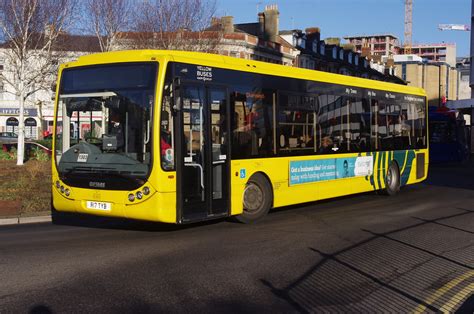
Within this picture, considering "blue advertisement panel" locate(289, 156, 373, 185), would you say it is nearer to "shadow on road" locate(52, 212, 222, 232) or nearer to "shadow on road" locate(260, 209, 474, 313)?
"shadow on road" locate(52, 212, 222, 232)

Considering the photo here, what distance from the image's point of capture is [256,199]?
10.5 m

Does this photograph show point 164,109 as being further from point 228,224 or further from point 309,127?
point 309,127

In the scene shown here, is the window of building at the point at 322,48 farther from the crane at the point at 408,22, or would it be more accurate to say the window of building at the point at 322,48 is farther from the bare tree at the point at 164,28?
the crane at the point at 408,22

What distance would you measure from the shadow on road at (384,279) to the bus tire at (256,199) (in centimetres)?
239

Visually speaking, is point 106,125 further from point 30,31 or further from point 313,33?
point 313,33

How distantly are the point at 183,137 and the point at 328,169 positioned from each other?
4721 mm

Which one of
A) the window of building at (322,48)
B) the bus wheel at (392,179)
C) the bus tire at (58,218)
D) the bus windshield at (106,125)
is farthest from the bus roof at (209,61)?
the window of building at (322,48)

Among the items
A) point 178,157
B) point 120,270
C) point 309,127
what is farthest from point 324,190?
point 120,270

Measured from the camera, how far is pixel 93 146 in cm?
894

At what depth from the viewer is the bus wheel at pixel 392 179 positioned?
15.4 meters

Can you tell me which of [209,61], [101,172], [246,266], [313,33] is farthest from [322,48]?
[246,266]

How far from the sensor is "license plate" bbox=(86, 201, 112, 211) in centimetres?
870

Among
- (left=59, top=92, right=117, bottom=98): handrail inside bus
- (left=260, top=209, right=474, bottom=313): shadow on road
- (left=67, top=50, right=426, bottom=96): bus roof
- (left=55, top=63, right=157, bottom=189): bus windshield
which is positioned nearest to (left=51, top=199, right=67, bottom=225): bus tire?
(left=55, top=63, right=157, bottom=189): bus windshield

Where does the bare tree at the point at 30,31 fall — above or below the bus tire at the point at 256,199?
above
